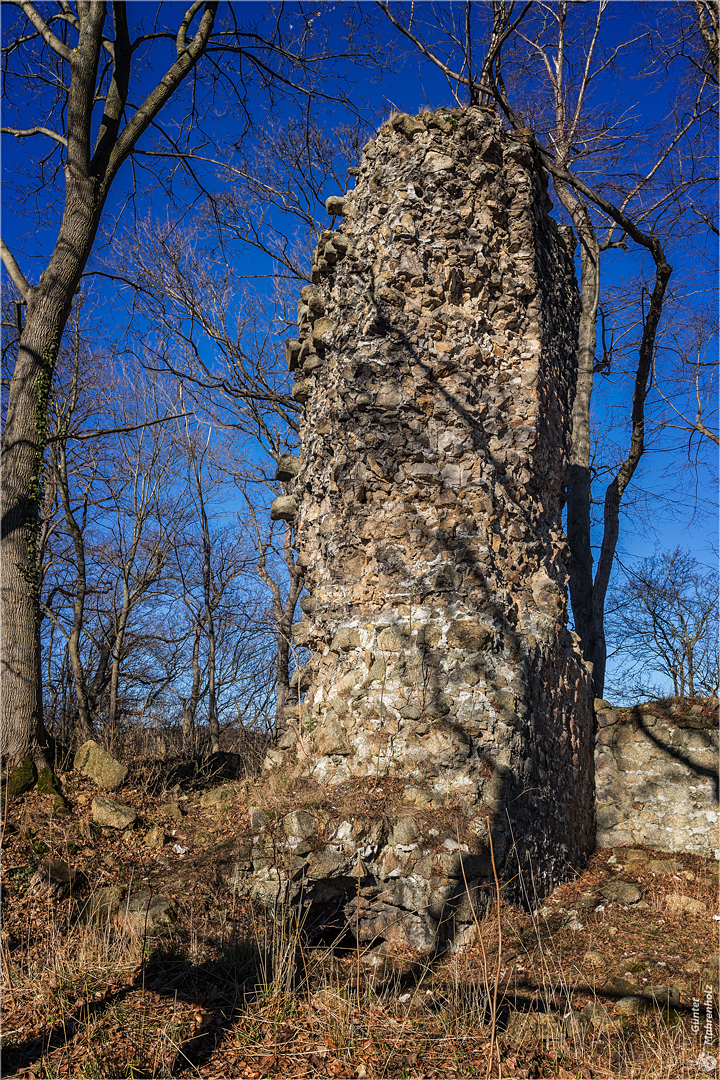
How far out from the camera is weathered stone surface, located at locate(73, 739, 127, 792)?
21.2ft

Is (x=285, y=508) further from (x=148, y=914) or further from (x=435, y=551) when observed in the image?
(x=148, y=914)

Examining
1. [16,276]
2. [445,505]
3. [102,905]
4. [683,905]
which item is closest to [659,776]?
[683,905]

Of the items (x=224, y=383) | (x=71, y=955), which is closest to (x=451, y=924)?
(x=71, y=955)

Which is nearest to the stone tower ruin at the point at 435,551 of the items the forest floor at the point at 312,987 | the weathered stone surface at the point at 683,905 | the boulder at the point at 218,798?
the forest floor at the point at 312,987

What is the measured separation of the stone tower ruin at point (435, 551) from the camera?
4602mm

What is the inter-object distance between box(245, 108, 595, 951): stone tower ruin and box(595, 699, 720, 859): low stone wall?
0.24 meters

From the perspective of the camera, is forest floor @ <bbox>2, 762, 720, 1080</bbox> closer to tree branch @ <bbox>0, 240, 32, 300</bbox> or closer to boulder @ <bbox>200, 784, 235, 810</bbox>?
boulder @ <bbox>200, 784, 235, 810</bbox>

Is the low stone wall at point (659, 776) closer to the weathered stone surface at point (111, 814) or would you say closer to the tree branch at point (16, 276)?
the weathered stone surface at point (111, 814)

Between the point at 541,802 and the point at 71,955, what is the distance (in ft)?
11.1

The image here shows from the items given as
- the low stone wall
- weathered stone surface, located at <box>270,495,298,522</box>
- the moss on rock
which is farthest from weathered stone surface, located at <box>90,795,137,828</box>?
the low stone wall

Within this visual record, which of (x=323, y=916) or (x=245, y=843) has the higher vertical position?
(x=245, y=843)

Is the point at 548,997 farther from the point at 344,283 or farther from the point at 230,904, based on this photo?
the point at 344,283

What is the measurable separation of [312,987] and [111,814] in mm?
2943

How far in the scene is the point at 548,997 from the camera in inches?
147
